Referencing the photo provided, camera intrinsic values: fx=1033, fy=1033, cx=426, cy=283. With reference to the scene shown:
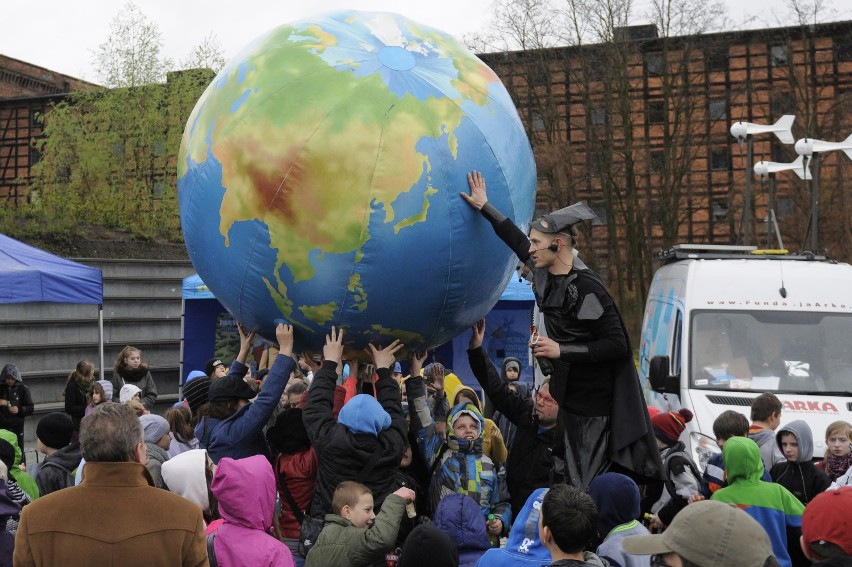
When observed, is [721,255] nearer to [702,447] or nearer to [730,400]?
[730,400]

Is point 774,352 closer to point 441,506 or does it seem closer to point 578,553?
point 441,506

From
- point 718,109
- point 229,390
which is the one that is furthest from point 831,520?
point 718,109

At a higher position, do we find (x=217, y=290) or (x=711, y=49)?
(x=711, y=49)

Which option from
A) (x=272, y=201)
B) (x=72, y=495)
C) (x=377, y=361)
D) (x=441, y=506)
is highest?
(x=272, y=201)

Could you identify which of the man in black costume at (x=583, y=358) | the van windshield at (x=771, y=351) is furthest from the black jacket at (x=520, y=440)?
the van windshield at (x=771, y=351)

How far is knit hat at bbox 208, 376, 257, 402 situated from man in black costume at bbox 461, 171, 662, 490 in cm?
197

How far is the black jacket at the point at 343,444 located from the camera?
485 centimetres

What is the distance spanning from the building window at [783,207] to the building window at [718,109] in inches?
134

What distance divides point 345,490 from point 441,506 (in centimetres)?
69

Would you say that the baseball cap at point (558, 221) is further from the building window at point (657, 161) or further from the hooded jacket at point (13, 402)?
the building window at point (657, 161)

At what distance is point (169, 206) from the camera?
2778 cm

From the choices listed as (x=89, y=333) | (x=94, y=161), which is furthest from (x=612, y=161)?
(x=89, y=333)

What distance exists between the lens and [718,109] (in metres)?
35.6

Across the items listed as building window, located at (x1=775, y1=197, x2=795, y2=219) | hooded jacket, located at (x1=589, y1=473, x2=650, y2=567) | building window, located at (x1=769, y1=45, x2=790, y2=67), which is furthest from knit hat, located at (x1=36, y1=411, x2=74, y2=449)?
building window, located at (x1=769, y1=45, x2=790, y2=67)
